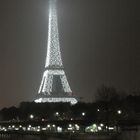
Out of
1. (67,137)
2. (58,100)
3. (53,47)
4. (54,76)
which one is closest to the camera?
(67,137)

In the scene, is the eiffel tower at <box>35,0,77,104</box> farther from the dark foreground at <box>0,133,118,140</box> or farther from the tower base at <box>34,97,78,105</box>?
the dark foreground at <box>0,133,118,140</box>

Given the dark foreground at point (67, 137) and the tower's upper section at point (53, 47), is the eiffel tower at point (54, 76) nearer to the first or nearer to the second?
the tower's upper section at point (53, 47)

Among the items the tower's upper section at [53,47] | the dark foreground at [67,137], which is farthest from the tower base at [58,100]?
the dark foreground at [67,137]

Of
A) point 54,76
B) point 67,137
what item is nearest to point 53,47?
point 54,76

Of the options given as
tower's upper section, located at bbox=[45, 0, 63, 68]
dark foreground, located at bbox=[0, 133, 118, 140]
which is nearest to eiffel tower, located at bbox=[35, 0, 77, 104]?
tower's upper section, located at bbox=[45, 0, 63, 68]

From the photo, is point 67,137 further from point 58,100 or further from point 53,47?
point 53,47

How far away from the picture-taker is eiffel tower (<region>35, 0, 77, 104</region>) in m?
117

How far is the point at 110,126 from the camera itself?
83625mm

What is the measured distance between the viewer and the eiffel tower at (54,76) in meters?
117

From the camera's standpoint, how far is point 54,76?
4572 inches

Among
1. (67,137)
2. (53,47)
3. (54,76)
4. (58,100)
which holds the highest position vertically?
(53,47)

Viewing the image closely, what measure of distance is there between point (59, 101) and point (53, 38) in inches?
390

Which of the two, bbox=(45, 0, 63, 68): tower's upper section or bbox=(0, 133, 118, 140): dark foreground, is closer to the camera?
bbox=(0, 133, 118, 140): dark foreground

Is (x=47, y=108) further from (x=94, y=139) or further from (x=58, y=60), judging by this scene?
(x=94, y=139)
